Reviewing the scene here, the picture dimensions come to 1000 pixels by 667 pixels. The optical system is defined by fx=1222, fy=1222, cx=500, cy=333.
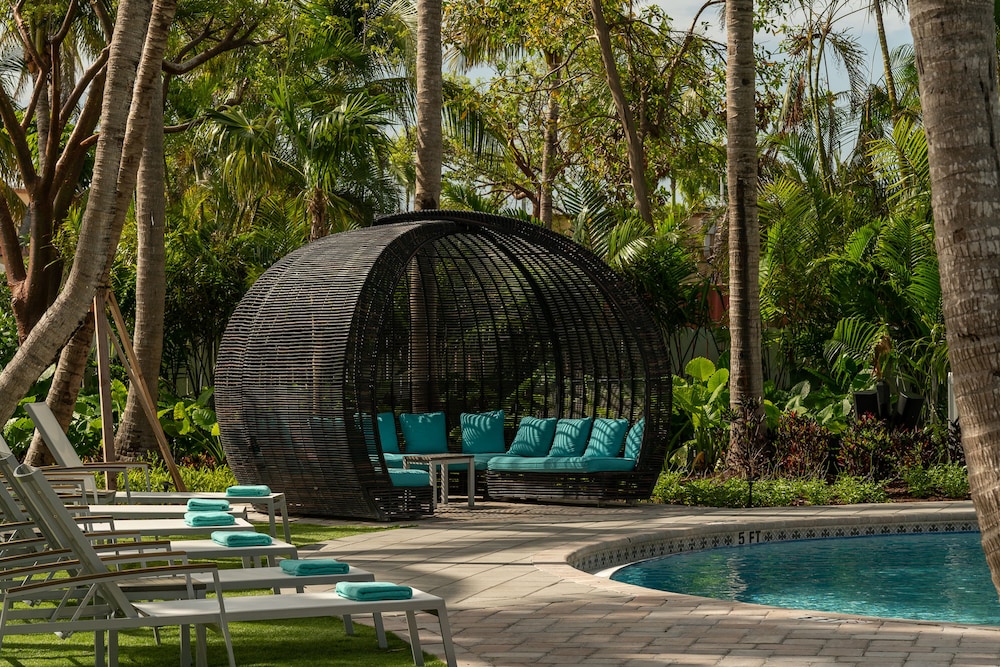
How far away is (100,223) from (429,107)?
5985 mm

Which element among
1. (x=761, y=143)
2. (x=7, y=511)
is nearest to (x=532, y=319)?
(x=7, y=511)

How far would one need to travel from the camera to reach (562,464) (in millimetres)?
13297

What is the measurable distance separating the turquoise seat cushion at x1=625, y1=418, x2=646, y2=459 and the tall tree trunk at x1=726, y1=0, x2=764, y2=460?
1.36 m

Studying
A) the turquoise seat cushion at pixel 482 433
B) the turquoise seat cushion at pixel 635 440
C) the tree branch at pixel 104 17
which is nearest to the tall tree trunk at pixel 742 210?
the turquoise seat cushion at pixel 635 440

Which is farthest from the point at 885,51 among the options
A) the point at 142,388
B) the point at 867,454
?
the point at 142,388

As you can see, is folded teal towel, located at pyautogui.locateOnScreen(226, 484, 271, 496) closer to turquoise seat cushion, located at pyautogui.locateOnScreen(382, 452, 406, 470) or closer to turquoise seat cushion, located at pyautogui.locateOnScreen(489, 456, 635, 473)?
turquoise seat cushion, located at pyautogui.locateOnScreen(382, 452, 406, 470)

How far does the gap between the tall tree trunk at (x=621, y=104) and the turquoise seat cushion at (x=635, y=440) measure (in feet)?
23.0

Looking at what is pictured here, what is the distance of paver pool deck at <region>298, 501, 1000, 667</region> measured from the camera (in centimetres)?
559

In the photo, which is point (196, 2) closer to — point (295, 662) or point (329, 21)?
point (329, 21)

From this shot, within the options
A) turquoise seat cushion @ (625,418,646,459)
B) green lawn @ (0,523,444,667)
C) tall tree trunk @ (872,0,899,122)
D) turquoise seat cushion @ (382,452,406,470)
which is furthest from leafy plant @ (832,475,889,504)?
tall tree trunk @ (872,0,899,122)

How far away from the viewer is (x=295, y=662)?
5738 mm

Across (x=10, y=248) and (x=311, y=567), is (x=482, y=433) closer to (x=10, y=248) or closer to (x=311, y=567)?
(x=10, y=248)

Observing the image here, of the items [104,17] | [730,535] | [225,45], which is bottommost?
[730,535]

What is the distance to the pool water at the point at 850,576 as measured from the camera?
28.1ft
